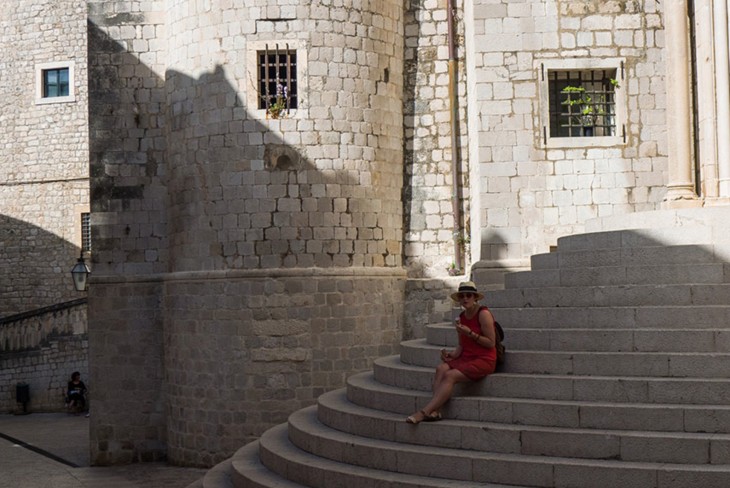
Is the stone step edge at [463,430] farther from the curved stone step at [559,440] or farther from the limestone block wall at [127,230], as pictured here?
the limestone block wall at [127,230]

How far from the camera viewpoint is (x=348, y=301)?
1653 cm

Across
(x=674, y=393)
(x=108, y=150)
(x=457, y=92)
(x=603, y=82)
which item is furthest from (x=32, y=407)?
(x=674, y=393)

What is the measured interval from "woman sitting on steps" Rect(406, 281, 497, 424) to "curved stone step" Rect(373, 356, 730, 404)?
0.15 m

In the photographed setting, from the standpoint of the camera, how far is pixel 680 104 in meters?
13.5

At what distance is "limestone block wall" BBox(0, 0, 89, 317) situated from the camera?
3130cm

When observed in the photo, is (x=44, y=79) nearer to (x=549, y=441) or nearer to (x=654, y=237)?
(x=654, y=237)

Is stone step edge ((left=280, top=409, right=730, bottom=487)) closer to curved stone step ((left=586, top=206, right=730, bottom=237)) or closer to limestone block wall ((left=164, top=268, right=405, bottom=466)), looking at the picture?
curved stone step ((left=586, top=206, right=730, bottom=237))

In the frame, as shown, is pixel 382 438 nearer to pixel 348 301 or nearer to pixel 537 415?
pixel 537 415

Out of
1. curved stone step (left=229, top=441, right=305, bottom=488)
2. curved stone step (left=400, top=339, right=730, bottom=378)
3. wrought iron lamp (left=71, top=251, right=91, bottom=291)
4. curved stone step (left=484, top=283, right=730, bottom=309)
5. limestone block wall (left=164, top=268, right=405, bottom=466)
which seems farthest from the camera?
wrought iron lamp (left=71, top=251, right=91, bottom=291)

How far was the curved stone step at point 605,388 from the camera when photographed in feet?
27.9

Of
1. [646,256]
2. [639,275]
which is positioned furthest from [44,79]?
[639,275]

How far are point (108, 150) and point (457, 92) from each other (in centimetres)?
612

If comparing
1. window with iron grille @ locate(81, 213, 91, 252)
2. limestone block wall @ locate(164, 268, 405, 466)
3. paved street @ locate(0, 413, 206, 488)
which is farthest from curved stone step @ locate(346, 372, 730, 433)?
window with iron grille @ locate(81, 213, 91, 252)

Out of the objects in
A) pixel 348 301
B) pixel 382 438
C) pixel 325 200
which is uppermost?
pixel 325 200
